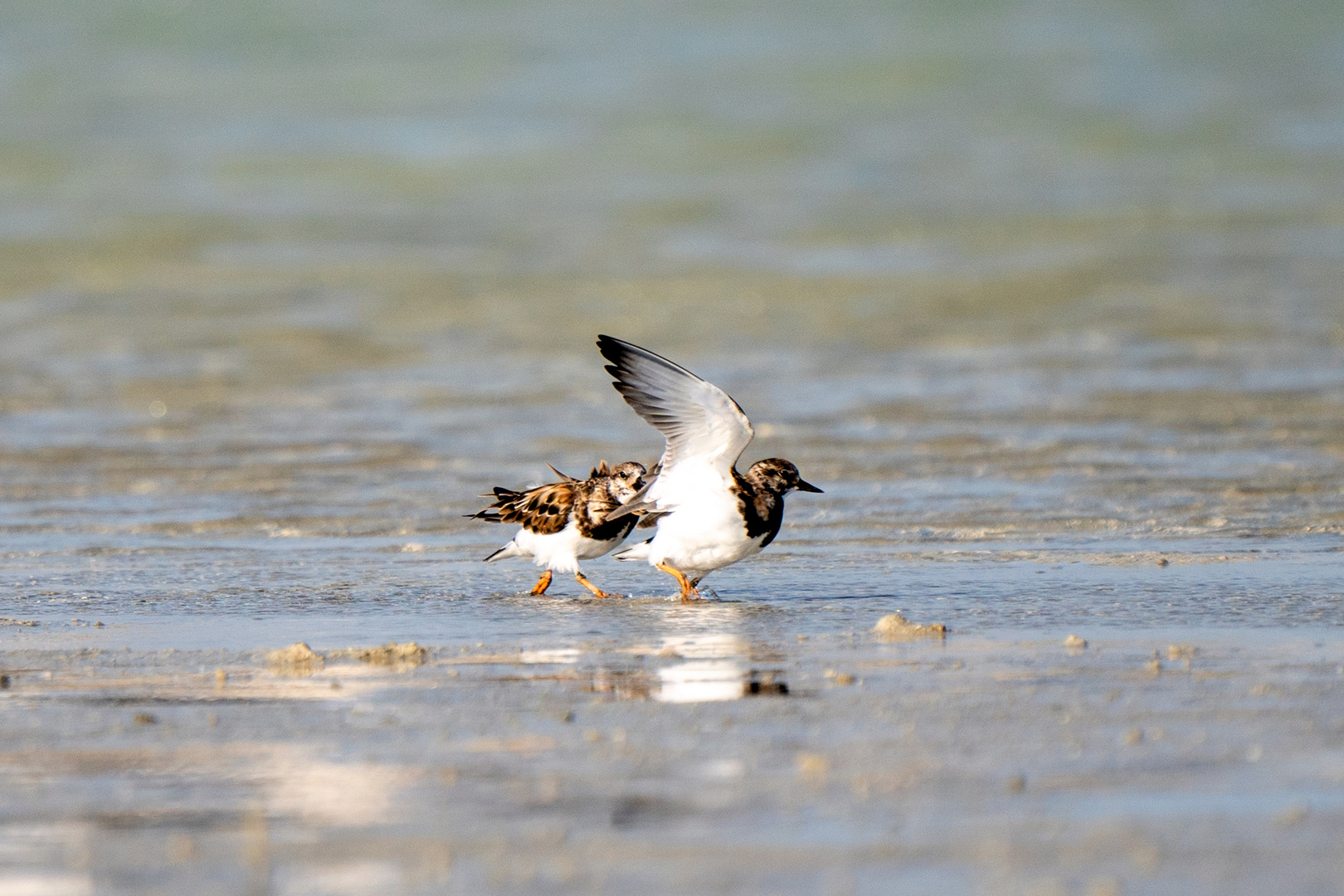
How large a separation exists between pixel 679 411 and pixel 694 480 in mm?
295

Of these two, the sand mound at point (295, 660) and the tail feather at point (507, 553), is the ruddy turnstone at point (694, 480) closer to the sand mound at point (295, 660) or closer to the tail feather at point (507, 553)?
the tail feather at point (507, 553)

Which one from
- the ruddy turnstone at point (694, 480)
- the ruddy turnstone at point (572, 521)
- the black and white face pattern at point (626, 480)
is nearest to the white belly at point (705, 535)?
the ruddy turnstone at point (694, 480)

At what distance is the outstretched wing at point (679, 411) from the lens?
22.5ft

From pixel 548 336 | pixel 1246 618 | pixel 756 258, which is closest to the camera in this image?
pixel 1246 618

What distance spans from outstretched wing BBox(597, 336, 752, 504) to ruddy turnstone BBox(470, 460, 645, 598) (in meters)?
0.16

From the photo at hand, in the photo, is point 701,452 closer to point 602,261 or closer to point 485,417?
point 485,417

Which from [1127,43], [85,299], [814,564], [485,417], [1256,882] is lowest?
[1256,882]

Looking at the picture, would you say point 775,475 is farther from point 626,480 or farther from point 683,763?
point 683,763

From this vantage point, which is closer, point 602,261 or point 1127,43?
point 602,261

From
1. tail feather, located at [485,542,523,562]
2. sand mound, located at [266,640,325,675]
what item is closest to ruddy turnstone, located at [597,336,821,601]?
tail feather, located at [485,542,523,562]

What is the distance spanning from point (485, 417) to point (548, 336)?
3.90 metres

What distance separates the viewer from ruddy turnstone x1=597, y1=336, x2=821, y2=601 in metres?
6.88

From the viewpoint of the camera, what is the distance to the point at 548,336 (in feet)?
52.4

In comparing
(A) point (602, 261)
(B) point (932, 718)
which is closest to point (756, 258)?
(A) point (602, 261)
